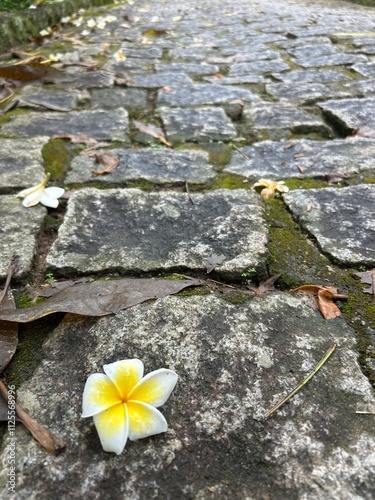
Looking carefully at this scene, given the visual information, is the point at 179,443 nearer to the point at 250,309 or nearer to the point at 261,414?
the point at 261,414

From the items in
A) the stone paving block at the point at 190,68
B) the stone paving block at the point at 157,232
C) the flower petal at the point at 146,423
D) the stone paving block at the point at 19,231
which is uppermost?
the flower petal at the point at 146,423

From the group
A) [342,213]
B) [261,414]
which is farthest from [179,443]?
[342,213]

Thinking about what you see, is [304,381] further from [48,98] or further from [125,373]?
[48,98]

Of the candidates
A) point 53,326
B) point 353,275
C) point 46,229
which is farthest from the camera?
point 46,229

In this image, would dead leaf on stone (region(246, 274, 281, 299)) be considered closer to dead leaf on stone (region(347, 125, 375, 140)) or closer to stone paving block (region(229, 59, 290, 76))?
dead leaf on stone (region(347, 125, 375, 140))

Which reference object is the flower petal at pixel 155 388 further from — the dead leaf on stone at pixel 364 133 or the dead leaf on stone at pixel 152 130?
the dead leaf on stone at pixel 364 133

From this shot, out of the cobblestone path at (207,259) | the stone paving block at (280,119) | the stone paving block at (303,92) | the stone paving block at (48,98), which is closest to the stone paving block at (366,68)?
the cobblestone path at (207,259)

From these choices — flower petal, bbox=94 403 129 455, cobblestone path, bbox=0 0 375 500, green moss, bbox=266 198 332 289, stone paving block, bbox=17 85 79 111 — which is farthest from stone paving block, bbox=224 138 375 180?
flower petal, bbox=94 403 129 455

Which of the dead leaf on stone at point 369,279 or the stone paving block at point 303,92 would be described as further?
the stone paving block at point 303,92
